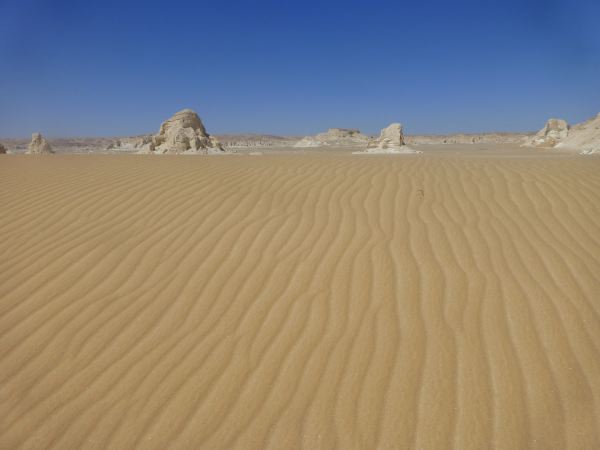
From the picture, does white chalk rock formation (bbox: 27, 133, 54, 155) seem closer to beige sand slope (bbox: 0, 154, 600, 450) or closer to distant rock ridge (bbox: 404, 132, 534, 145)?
beige sand slope (bbox: 0, 154, 600, 450)

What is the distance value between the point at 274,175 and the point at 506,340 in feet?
13.7

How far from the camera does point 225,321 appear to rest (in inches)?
104

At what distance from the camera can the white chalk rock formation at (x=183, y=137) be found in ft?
51.2

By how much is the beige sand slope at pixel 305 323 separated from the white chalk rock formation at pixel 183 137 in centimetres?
1139

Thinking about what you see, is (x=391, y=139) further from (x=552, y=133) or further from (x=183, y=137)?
(x=552, y=133)

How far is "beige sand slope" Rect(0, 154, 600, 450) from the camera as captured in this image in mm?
1937

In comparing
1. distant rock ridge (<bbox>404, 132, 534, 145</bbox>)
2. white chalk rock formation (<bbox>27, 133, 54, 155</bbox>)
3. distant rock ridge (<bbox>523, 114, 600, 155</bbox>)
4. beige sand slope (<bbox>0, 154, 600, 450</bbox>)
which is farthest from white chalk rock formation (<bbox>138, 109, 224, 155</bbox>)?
distant rock ridge (<bbox>404, 132, 534, 145</bbox>)

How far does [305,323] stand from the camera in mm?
2582

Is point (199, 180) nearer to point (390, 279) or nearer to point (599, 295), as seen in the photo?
point (390, 279)

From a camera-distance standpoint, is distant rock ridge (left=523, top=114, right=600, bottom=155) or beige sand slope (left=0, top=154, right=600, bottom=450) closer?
beige sand slope (left=0, top=154, right=600, bottom=450)

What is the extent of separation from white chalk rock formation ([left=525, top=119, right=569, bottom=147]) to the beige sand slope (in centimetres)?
2459

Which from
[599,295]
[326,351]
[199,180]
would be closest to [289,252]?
[326,351]

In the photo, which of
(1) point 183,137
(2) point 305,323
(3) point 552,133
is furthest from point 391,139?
(2) point 305,323

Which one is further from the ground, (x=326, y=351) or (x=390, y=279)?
(x=390, y=279)
